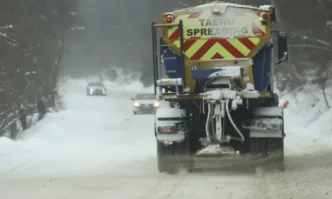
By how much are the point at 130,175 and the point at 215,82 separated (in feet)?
7.70

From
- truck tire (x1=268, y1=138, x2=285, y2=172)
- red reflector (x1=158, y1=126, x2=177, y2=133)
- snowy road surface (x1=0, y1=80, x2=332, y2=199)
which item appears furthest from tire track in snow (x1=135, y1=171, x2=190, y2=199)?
truck tire (x1=268, y1=138, x2=285, y2=172)

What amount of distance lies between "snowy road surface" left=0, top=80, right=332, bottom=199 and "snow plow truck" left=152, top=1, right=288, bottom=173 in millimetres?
473

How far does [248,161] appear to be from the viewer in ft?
42.5

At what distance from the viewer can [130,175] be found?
493 inches

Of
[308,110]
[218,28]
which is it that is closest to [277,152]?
[218,28]

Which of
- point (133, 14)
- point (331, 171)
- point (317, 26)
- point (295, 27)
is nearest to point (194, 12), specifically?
point (331, 171)

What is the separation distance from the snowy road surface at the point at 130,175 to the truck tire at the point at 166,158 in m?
0.23

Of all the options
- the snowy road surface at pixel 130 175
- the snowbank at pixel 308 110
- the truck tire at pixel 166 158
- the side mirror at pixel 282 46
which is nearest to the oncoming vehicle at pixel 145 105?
the snowbank at pixel 308 110

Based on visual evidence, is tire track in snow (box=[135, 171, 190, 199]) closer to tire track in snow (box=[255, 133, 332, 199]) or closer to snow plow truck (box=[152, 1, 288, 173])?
snow plow truck (box=[152, 1, 288, 173])

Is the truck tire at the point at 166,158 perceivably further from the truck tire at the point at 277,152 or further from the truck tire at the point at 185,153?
the truck tire at the point at 277,152

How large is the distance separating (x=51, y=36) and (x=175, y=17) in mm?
20449

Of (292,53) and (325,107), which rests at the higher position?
(292,53)

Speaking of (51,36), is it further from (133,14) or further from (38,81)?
(133,14)

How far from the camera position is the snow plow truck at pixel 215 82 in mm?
11977
